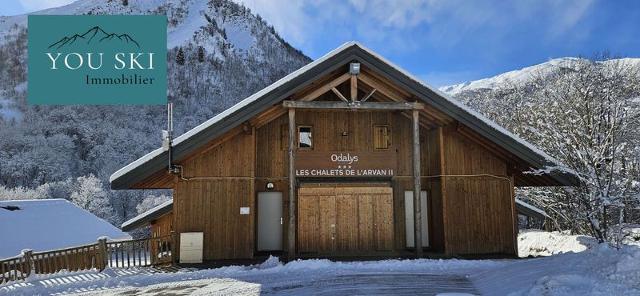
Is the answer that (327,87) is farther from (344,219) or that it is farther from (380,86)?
(344,219)

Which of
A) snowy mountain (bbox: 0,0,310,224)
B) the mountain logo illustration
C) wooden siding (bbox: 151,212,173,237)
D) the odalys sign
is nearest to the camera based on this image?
wooden siding (bbox: 151,212,173,237)

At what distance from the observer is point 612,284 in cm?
725

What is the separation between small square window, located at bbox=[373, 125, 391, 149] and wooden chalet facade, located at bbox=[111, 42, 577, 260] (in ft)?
0.12

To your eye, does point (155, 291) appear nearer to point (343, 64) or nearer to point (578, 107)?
point (343, 64)

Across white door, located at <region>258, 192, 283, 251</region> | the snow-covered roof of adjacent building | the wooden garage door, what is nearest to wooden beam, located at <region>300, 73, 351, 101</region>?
the wooden garage door

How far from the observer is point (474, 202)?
49.7 ft

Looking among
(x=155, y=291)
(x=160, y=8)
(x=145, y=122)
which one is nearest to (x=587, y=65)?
(x=155, y=291)

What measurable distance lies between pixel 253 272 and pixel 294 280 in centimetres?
152

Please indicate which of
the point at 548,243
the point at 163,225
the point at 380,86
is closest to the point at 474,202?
the point at 380,86

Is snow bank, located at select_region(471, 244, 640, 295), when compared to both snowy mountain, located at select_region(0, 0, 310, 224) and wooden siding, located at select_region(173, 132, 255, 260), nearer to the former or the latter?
wooden siding, located at select_region(173, 132, 255, 260)

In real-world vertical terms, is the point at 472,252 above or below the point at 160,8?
below

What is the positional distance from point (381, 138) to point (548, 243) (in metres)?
14.2

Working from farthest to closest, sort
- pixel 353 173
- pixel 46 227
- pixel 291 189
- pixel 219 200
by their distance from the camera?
1. pixel 46 227
2. pixel 353 173
3. pixel 219 200
4. pixel 291 189

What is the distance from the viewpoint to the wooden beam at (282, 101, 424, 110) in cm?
1369
